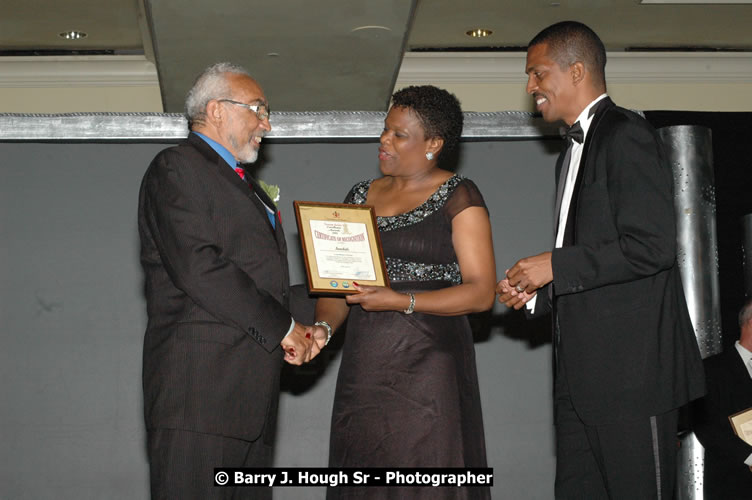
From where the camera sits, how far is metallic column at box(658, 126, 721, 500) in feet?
13.6

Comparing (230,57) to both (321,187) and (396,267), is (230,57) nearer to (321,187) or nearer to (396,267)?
(321,187)

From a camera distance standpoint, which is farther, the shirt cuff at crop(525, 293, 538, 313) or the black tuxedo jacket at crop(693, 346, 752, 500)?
the black tuxedo jacket at crop(693, 346, 752, 500)

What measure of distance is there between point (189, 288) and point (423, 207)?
95cm

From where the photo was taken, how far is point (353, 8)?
235 inches

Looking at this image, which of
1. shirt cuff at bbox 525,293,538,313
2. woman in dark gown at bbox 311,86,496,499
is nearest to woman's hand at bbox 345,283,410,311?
woman in dark gown at bbox 311,86,496,499

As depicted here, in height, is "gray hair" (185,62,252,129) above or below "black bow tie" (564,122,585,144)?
above

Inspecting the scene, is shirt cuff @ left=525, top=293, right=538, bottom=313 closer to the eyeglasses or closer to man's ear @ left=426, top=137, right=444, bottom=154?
man's ear @ left=426, top=137, right=444, bottom=154

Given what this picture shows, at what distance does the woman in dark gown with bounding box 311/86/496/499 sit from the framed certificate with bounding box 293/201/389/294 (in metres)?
0.07

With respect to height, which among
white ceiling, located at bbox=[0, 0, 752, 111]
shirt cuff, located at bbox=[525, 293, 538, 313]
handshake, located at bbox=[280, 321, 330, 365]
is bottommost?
handshake, located at bbox=[280, 321, 330, 365]

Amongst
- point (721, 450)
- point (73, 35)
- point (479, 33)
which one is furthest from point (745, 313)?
point (73, 35)

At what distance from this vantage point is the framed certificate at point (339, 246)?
308 cm

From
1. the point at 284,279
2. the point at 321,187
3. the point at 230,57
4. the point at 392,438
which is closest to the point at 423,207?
the point at 284,279

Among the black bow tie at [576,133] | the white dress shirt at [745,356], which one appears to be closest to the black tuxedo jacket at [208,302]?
the black bow tie at [576,133]

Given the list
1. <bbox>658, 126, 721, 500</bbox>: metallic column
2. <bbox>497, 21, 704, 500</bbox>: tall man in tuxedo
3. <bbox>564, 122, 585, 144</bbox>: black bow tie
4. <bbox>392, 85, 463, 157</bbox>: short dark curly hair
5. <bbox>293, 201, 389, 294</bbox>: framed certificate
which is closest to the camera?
<bbox>497, 21, 704, 500</bbox>: tall man in tuxedo
